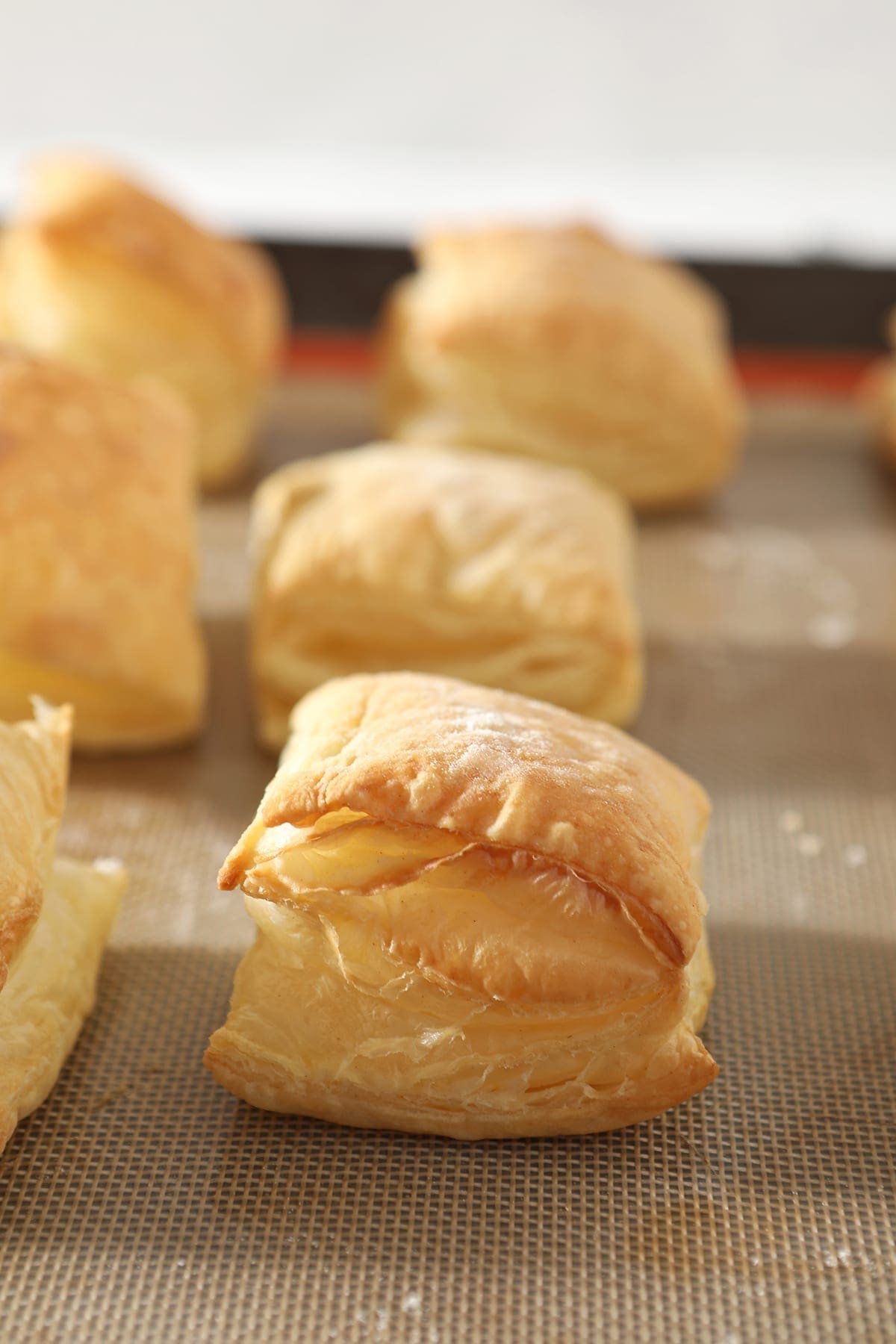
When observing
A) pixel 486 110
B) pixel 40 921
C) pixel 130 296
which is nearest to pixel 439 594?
pixel 40 921

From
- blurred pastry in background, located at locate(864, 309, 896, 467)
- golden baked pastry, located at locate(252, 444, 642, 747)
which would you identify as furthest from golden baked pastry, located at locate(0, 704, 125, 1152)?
blurred pastry in background, located at locate(864, 309, 896, 467)

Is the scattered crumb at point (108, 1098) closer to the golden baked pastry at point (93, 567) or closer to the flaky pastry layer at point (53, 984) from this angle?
the flaky pastry layer at point (53, 984)

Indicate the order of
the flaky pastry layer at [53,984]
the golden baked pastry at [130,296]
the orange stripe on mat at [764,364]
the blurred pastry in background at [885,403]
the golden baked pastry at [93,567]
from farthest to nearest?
the orange stripe on mat at [764,364] < the blurred pastry in background at [885,403] < the golden baked pastry at [130,296] < the golden baked pastry at [93,567] < the flaky pastry layer at [53,984]

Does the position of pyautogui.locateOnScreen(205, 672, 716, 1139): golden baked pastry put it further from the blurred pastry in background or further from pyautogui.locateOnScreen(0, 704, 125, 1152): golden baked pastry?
the blurred pastry in background

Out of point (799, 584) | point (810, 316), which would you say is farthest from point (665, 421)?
point (810, 316)

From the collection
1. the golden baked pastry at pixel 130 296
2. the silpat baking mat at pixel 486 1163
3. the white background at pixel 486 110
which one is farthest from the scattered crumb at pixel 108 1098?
the white background at pixel 486 110

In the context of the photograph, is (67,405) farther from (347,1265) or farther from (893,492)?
(893,492)
